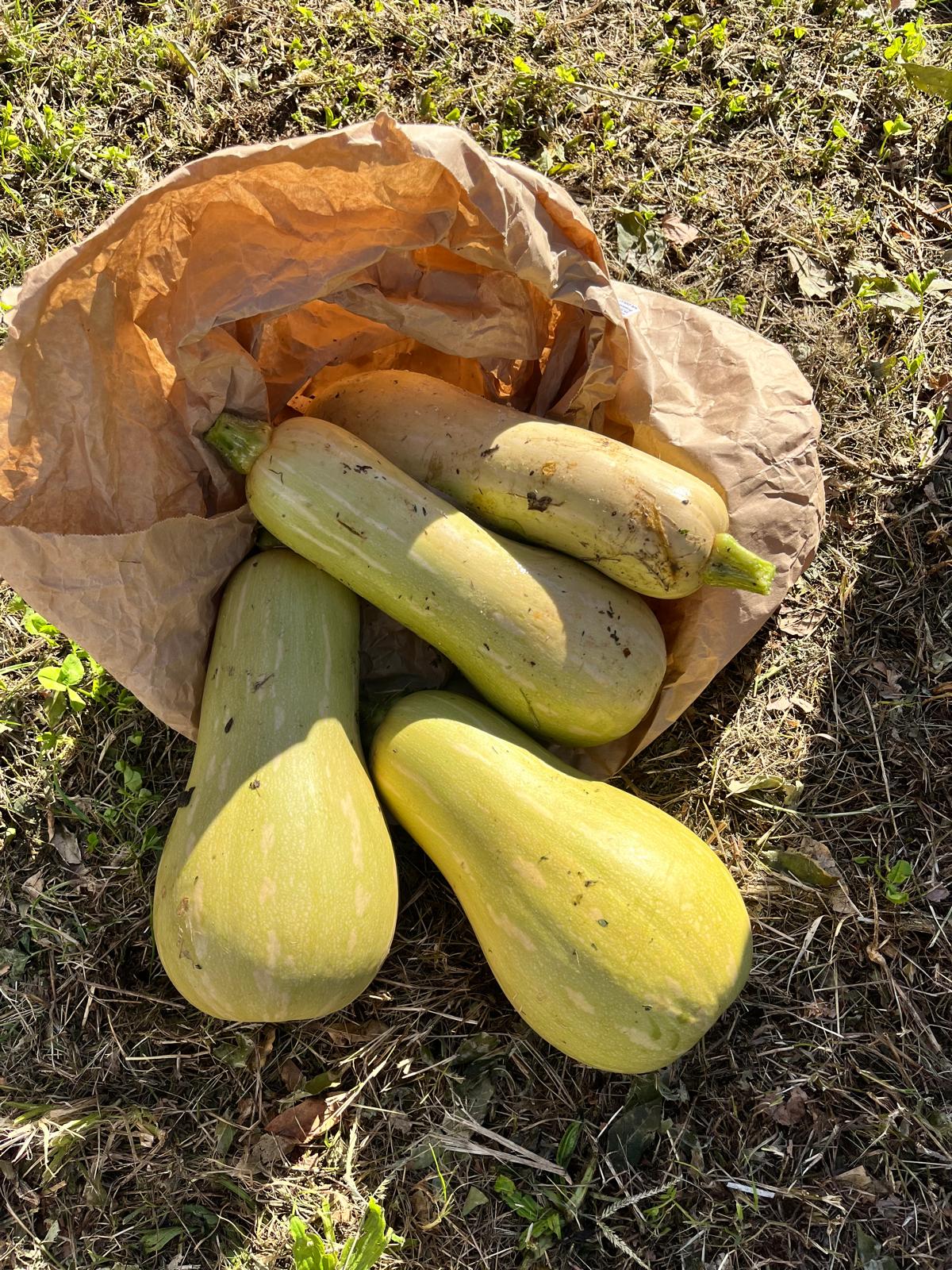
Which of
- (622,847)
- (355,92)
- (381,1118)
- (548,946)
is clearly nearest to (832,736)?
(622,847)

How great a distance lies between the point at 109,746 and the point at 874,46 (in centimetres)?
306

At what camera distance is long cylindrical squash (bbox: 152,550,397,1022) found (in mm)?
1904

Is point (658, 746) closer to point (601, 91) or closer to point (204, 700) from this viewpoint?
point (204, 700)

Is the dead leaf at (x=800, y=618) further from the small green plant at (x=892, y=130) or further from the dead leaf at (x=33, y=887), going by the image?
the dead leaf at (x=33, y=887)

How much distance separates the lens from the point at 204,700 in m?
2.15

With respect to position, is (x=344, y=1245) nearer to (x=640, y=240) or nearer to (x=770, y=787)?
(x=770, y=787)

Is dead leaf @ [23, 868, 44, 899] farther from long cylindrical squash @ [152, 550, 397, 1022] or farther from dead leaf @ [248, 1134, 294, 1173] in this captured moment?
dead leaf @ [248, 1134, 294, 1173]

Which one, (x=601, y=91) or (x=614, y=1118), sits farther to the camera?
(x=601, y=91)

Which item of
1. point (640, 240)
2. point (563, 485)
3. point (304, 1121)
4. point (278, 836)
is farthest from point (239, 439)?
point (304, 1121)

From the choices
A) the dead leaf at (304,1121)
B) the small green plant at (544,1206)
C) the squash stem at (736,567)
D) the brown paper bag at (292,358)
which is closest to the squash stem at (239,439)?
the brown paper bag at (292,358)

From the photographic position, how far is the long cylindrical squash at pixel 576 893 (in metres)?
1.90

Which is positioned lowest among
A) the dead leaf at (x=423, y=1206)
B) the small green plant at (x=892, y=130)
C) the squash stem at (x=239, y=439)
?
the dead leaf at (x=423, y=1206)

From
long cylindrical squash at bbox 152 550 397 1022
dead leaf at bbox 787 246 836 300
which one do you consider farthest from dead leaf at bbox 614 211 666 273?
long cylindrical squash at bbox 152 550 397 1022

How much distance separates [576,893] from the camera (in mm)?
1914
